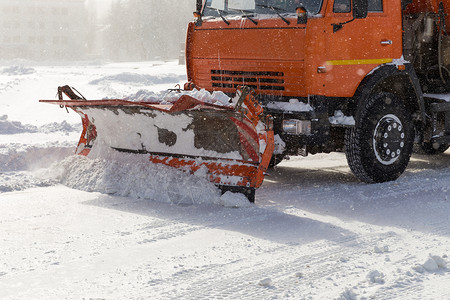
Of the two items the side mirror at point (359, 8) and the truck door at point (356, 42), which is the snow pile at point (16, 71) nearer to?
the truck door at point (356, 42)

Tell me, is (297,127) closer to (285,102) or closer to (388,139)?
(285,102)

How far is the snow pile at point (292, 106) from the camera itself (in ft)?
20.4

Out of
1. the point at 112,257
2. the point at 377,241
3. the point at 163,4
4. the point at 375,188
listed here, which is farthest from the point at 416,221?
the point at 163,4

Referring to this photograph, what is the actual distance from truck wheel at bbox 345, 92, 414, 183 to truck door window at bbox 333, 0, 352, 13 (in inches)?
37.7

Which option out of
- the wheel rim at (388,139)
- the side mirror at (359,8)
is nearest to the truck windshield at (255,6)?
the side mirror at (359,8)

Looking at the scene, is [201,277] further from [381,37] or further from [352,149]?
[381,37]

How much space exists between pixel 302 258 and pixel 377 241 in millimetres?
730

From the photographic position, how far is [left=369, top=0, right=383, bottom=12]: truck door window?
6508 millimetres

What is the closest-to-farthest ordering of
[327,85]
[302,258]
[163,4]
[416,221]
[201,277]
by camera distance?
[201,277] → [302,258] → [416,221] → [327,85] → [163,4]

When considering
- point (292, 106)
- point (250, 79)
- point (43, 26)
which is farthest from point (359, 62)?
point (43, 26)

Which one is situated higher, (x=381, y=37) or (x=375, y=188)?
(x=381, y=37)

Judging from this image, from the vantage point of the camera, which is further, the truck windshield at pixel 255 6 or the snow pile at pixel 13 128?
the snow pile at pixel 13 128

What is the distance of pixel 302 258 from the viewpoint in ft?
14.0

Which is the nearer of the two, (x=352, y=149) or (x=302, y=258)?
(x=302, y=258)
